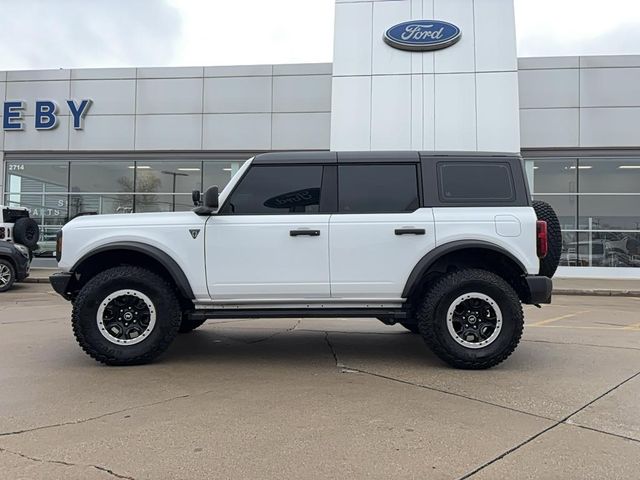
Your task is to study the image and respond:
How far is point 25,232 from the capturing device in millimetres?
13297

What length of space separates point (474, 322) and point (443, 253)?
0.75 meters

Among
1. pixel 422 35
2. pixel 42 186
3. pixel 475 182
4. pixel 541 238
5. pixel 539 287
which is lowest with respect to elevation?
pixel 539 287

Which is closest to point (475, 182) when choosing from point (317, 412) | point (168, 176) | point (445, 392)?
point (445, 392)

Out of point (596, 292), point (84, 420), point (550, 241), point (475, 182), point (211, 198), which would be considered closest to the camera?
point (84, 420)

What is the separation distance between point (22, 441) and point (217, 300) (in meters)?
2.23

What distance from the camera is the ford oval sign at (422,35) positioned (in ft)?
55.5

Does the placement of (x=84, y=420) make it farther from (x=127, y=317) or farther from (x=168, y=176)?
(x=168, y=176)

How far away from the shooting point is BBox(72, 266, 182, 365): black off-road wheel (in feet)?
17.1

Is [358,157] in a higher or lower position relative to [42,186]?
lower

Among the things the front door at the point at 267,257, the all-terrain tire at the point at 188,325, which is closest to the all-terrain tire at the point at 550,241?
the front door at the point at 267,257

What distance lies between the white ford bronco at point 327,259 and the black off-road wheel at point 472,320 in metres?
0.01

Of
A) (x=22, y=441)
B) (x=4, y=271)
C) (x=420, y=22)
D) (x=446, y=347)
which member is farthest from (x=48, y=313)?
(x=420, y=22)

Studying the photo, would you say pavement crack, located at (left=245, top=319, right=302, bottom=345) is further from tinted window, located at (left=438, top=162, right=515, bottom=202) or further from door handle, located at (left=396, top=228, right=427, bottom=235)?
tinted window, located at (left=438, top=162, right=515, bottom=202)

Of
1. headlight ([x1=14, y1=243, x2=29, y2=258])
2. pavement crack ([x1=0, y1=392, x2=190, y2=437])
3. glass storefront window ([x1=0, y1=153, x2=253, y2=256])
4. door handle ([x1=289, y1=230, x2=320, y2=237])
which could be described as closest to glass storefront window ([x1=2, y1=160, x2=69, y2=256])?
glass storefront window ([x1=0, y1=153, x2=253, y2=256])
